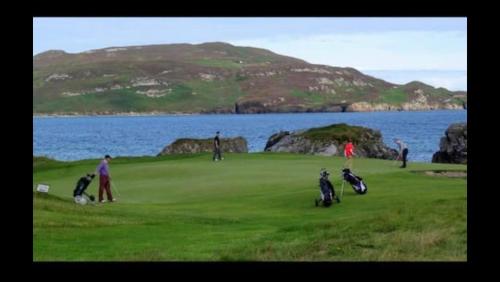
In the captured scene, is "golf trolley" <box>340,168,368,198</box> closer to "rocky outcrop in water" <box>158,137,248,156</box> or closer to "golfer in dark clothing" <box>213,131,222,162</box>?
"golfer in dark clothing" <box>213,131,222,162</box>

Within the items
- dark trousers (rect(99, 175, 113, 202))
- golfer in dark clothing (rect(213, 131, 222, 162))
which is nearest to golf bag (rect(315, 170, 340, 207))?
dark trousers (rect(99, 175, 113, 202))

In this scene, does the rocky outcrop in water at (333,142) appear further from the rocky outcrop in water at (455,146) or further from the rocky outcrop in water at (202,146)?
the rocky outcrop in water at (455,146)

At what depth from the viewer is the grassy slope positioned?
1572cm

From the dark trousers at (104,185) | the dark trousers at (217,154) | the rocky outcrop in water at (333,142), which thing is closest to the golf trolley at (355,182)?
the dark trousers at (104,185)

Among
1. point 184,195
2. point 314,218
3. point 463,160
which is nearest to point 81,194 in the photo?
point 184,195

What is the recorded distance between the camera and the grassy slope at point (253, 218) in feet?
51.6

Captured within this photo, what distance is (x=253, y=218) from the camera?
25250 millimetres

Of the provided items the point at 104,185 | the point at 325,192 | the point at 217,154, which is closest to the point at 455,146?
the point at 217,154

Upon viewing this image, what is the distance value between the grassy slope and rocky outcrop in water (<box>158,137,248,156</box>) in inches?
929

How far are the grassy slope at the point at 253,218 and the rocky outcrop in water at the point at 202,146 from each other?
2360 cm

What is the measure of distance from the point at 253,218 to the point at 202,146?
45.4 meters

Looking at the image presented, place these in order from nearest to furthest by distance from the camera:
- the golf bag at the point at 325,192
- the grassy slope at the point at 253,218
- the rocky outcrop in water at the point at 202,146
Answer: the grassy slope at the point at 253,218 < the golf bag at the point at 325,192 < the rocky outcrop in water at the point at 202,146
